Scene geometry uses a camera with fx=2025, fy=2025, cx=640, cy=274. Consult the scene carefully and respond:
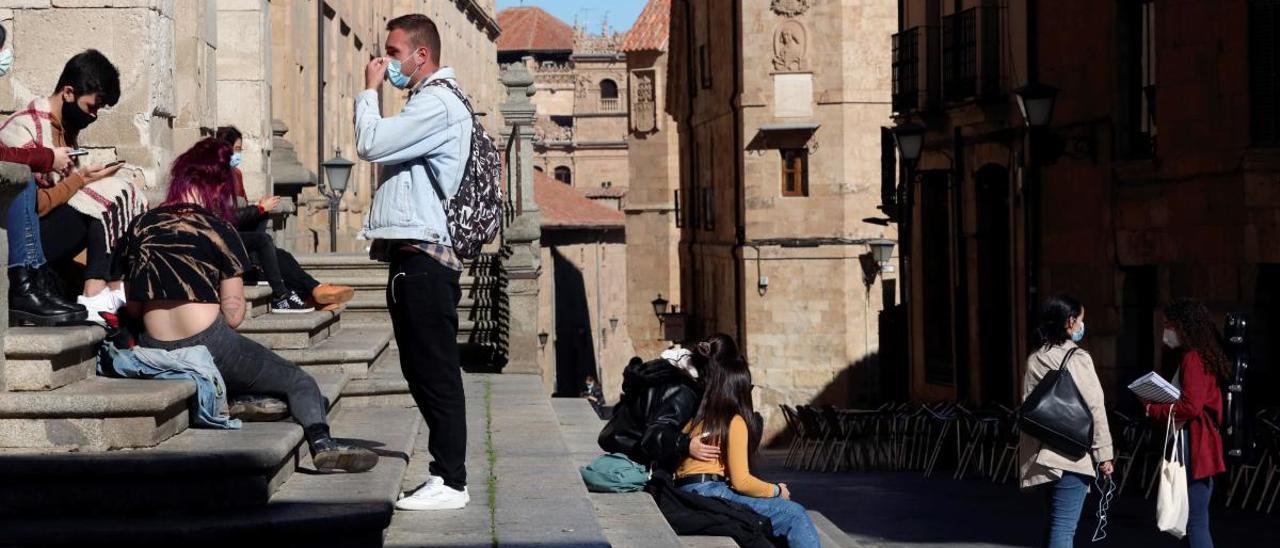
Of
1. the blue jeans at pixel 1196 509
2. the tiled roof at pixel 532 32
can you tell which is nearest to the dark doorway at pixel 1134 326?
the blue jeans at pixel 1196 509

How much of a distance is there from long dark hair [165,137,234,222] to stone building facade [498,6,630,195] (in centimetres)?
10715

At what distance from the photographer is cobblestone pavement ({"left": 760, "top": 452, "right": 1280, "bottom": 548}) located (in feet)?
47.6

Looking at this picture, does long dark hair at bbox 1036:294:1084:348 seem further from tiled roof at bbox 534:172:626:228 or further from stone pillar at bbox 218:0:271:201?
tiled roof at bbox 534:172:626:228

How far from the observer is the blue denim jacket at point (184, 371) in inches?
285

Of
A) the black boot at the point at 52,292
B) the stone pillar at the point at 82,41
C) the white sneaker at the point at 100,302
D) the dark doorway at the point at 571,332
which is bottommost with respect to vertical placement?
the dark doorway at the point at 571,332

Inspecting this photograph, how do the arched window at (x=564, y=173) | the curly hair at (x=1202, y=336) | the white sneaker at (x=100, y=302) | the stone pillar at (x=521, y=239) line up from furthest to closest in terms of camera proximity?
the arched window at (x=564, y=173) < the stone pillar at (x=521, y=239) < the curly hair at (x=1202, y=336) < the white sneaker at (x=100, y=302)

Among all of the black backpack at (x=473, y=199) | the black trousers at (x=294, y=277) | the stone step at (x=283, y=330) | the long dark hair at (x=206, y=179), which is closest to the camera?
the black backpack at (x=473, y=199)

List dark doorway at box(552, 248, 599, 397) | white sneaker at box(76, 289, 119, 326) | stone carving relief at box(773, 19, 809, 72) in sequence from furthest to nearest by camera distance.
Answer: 1. dark doorway at box(552, 248, 599, 397)
2. stone carving relief at box(773, 19, 809, 72)
3. white sneaker at box(76, 289, 119, 326)

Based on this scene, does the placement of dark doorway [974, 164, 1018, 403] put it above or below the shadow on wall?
above

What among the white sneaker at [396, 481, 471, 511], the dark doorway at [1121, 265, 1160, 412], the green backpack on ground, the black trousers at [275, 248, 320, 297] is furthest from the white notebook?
the dark doorway at [1121, 265, 1160, 412]

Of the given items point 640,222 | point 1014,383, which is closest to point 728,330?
point 1014,383

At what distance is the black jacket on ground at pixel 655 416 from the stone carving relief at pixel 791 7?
2672 centimetres

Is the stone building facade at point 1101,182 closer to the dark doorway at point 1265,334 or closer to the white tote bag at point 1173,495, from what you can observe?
the dark doorway at point 1265,334

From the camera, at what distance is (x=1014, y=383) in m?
23.3
